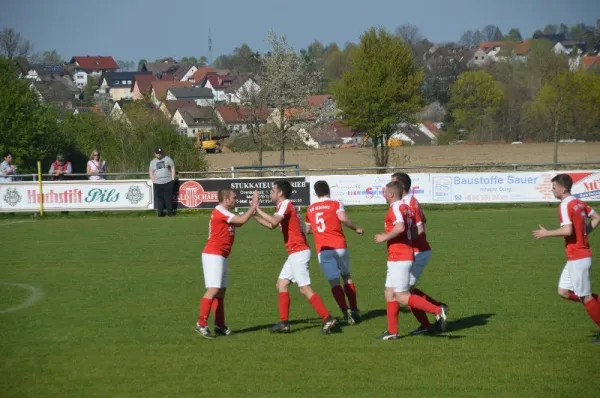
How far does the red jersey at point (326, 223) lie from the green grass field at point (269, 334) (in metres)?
1.07

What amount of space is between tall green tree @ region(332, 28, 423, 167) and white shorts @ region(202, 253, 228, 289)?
36.6 meters

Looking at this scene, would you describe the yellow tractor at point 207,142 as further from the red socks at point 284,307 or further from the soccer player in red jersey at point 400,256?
the soccer player in red jersey at point 400,256

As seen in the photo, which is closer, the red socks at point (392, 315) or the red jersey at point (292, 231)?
the red socks at point (392, 315)

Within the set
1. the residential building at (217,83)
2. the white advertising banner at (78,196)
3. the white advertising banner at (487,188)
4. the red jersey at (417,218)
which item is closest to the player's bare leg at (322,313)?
the red jersey at (417,218)

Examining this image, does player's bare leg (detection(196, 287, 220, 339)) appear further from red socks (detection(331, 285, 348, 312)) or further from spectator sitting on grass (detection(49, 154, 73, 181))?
spectator sitting on grass (detection(49, 154, 73, 181))

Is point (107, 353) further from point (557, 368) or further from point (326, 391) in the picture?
point (557, 368)

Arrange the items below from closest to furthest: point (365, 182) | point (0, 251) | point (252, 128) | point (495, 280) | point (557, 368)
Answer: point (557, 368), point (495, 280), point (0, 251), point (365, 182), point (252, 128)

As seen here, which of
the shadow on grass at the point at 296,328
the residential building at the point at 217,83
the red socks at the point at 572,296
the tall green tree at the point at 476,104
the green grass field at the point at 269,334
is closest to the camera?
the green grass field at the point at 269,334

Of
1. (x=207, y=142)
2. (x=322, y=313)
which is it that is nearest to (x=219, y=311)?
(x=322, y=313)

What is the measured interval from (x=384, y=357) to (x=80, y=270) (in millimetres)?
8593

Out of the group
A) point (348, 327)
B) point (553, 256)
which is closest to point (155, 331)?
point (348, 327)

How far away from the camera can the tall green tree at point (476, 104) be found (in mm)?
81394

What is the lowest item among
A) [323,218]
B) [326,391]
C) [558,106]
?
[326,391]

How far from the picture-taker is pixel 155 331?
34.8 ft
